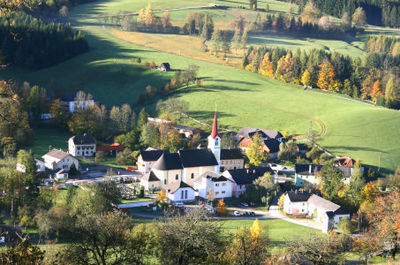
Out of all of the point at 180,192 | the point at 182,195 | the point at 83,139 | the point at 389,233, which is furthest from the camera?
the point at 83,139

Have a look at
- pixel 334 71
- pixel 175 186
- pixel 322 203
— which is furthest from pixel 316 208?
pixel 334 71

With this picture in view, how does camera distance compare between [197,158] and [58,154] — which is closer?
[197,158]

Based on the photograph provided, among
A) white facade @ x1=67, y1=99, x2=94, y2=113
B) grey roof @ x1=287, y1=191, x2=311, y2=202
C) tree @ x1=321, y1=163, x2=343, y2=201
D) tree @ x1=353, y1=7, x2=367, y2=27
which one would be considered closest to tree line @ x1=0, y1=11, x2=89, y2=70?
white facade @ x1=67, y1=99, x2=94, y2=113

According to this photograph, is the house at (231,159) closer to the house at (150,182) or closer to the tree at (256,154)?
the tree at (256,154)

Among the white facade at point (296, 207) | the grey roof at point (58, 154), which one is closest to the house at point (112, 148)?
the grey roof at point (58, 154)

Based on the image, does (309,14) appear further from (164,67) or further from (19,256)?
(19,256)

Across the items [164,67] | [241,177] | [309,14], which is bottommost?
[241,177]

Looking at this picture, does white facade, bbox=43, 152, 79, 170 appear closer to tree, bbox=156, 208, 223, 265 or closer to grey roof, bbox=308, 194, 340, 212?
grey roof, bbox=308, 194, 340, 212

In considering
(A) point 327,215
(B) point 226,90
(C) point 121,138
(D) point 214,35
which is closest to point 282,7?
(D) point 214,35
